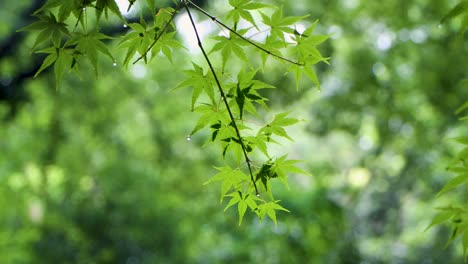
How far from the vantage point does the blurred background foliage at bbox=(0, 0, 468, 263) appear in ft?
14.4

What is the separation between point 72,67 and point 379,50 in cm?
460

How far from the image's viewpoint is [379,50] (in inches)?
202

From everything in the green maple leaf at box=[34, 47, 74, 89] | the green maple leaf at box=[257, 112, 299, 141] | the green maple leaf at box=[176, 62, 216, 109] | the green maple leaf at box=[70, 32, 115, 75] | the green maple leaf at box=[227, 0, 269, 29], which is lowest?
the green maple leaf at box=[257, 112, 299, 141]

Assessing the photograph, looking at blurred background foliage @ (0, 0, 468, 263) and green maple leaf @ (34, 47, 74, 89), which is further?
blurred background foliage @ (0, 0, 468, 263)

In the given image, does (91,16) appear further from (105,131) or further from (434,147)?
(434,147)

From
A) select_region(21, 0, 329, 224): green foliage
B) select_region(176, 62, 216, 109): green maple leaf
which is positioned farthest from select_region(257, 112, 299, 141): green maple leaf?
select_region(176, 62, 216, 109): green maple leaf

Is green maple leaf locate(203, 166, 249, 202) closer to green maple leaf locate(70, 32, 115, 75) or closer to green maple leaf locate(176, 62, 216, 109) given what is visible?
green maple leaf locate(176, 62, 216, 109)

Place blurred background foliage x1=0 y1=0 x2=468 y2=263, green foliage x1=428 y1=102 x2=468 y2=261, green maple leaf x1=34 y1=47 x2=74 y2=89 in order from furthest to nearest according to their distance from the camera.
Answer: blurred background foliage x1=0 y1=0 x2=468 y2=263, green foliage x1=428 y1=102 x2=468 y2=261, green maple leaf x1=34 y1=47 x2=74 y2=89

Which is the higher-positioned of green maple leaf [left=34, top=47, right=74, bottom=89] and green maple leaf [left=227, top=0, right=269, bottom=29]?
green maple leaf [left=227, top=0, right=269, bottom=29]

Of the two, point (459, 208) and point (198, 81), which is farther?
point (459, 208)

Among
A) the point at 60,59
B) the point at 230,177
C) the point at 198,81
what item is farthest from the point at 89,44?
the point at 230,177

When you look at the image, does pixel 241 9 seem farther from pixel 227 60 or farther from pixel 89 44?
pixel 89 44

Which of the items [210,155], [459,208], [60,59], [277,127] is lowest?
[459,208]

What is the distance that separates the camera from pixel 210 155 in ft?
20.2
